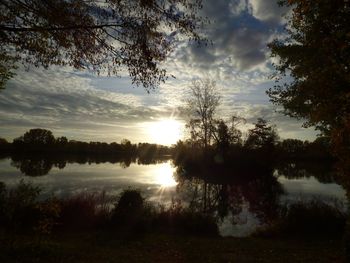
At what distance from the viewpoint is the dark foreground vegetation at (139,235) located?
9.59 metres

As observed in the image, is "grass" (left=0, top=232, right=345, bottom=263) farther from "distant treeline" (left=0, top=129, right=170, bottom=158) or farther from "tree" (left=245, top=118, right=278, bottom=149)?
"distant treeline" (left=0, top=129, right=170, bottom=158)

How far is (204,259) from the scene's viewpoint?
32.0ft

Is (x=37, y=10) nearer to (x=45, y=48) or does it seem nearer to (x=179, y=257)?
(x=45, y=48)

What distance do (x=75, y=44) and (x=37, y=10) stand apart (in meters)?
1.13

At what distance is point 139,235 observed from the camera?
501 inches

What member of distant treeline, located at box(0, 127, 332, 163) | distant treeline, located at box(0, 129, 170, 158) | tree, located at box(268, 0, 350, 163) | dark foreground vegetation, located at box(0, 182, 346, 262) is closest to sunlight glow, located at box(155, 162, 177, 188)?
distant treeline, located at box(0, 127, 332, 163)

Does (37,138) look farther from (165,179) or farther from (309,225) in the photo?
(309,225)

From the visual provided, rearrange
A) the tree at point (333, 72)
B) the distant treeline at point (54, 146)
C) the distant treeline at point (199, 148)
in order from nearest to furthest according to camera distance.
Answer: the tree at point (333, 72) → the distant treeline at point (199, 148) → the distant treeline at point (54, 146)

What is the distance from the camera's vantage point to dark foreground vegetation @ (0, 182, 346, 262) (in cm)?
959

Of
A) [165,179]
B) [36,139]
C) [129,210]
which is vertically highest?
[36,139]

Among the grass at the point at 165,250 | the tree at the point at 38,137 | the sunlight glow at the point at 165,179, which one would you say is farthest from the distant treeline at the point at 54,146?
the grass at the point at 165,250

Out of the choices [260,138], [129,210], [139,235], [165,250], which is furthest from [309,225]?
[260,138]

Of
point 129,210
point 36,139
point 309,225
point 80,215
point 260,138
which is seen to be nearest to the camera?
point 129,210

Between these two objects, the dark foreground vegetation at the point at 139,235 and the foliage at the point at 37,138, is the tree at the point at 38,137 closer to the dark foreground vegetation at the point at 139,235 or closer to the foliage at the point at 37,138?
the foliage at the point at 37,138
